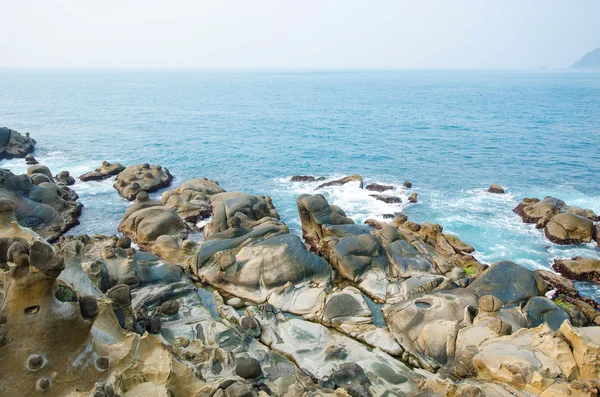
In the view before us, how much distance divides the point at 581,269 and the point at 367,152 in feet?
118

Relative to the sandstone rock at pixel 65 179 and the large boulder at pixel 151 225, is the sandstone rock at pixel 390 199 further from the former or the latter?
the sandstone rock at pixel 65 179

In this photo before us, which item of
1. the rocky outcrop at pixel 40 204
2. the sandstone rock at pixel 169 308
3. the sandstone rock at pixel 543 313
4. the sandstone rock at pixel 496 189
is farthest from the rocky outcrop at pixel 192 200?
the sandstone rock at pixel 496 189

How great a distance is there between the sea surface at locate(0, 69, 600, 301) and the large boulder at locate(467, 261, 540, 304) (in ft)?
19.7

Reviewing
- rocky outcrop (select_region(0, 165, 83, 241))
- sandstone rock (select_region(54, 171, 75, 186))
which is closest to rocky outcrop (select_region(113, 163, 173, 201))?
sandstone rock (select_region(54, 171, 75, 186))

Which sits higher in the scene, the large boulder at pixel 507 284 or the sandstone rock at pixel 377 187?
the large boulder at pixel 507 284

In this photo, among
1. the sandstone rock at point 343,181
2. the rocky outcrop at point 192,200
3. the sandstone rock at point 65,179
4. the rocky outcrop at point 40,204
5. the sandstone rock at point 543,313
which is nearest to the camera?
the sandstone rock at point 543,313

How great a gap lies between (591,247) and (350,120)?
61072 millimetres

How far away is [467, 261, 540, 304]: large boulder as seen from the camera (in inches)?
802

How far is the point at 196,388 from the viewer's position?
12531mm

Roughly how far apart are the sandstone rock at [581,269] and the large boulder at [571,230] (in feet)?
13.7

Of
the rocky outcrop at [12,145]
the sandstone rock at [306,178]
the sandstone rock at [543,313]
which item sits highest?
the rocky outcrop at [12,145]

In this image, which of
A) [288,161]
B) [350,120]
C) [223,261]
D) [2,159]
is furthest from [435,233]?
[350,120]

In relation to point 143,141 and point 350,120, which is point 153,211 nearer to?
point 143,141

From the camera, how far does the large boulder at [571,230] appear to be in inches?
1183
